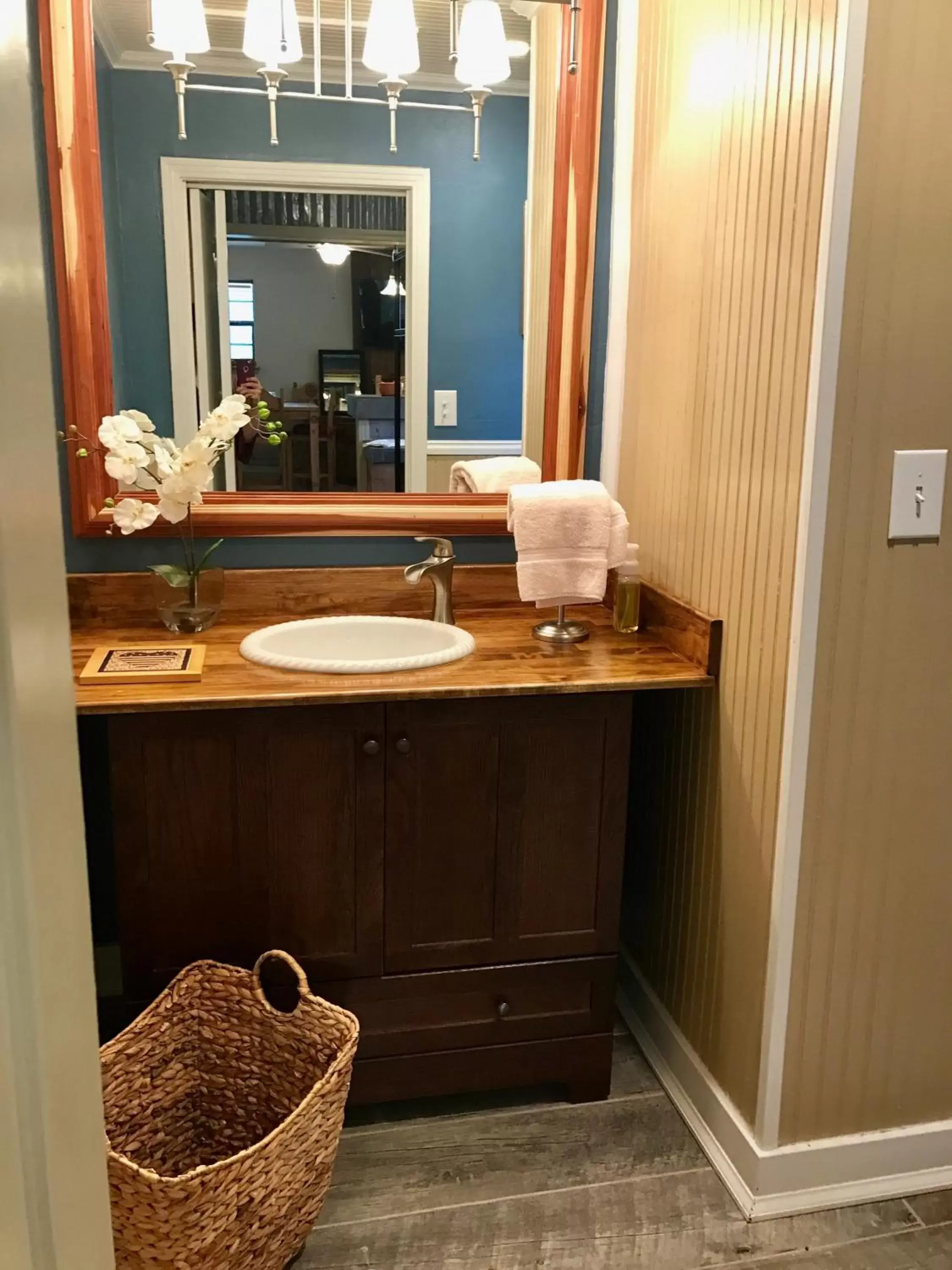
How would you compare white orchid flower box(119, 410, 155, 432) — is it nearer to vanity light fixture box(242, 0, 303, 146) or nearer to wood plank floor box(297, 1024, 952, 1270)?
vanity light fixture box(242, 0, 303, 146)

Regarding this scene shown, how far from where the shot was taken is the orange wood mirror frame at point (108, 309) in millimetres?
1872

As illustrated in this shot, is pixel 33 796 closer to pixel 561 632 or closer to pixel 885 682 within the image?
pixel 885 682

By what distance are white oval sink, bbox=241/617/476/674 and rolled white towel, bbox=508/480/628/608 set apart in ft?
0.56

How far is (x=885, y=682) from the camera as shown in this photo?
154cm

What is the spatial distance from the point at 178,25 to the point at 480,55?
0.55m

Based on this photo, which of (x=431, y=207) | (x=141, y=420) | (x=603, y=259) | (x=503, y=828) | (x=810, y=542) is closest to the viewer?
(x=810, y=542)

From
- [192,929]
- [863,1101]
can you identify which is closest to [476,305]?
[192,929]

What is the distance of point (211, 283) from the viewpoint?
1.97m

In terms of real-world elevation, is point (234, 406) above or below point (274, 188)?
below

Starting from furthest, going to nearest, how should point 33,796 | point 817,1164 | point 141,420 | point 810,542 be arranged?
point 141,420 → point 817,1164 → point 810,542 → point 33,796

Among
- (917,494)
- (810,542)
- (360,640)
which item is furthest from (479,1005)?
(917,494)

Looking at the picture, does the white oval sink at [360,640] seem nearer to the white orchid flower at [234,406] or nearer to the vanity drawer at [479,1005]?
the white orchid flower at [234,406]

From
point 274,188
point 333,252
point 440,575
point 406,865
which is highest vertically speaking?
point 274,188

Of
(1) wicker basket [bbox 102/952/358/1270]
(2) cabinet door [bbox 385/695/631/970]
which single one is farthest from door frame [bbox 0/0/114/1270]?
(2) cabinet door [bbox 385/695/631/970]
